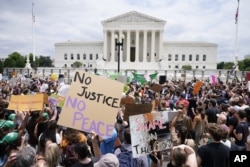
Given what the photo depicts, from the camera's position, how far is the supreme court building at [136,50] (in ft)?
244

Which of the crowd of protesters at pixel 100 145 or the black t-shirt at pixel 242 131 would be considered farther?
the black t-shirt at pixel 242 131

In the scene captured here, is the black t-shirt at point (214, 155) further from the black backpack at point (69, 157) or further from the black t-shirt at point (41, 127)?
the black t-shirt at point (41, 127)

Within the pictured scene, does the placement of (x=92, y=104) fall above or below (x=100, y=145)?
above

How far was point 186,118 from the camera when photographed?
5.69 metres

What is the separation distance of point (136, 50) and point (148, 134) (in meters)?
72.0

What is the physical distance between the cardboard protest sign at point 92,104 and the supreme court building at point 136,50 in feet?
195

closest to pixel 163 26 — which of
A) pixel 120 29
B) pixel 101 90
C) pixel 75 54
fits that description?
pixel 120 29

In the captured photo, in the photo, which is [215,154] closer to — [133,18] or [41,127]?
[41,127]

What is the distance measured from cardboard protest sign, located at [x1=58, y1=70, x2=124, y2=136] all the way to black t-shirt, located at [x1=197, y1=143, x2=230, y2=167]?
1.39 meters

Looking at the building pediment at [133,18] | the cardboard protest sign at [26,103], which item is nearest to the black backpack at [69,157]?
the cardboard protest sign at [26,103]

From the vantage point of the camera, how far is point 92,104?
4.39m

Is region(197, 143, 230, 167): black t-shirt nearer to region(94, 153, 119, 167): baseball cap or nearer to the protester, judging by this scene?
the protester

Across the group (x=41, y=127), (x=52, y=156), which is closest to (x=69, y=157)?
(x=52, y=156)

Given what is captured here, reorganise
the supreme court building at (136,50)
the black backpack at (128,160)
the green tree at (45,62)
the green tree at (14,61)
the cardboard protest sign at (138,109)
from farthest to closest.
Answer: the green tree at (45,62)
the green tree at (14,61)
the supreme court building at (136,50)
the cardboard protest sign at (138,109)
the black backpack at (128,160)
